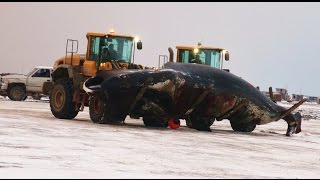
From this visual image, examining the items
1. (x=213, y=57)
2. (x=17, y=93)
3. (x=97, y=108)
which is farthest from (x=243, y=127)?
(x=17, y=93)

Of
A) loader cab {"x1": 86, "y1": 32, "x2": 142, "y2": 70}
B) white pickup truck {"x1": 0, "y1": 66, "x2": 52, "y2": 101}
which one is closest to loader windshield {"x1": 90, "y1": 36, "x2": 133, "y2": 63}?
loader cab {"x1": 86, "y1": 32, "x2": 142, "y2": 70}

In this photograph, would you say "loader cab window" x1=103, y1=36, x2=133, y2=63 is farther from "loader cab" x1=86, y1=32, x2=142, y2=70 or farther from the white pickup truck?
the white pickup truck

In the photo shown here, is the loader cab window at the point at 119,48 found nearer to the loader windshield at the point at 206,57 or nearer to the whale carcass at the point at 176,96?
the whale carcass at the point at 176,96

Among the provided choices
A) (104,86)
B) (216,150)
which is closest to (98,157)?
(216,150)

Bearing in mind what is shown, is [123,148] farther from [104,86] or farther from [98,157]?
[104,86]

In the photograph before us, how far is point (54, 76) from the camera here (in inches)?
638

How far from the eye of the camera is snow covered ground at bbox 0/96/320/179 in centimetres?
640

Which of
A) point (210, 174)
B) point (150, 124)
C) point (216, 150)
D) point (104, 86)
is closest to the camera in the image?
point (210, 174)

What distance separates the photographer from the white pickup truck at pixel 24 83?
26.6m

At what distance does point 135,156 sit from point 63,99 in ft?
26.0

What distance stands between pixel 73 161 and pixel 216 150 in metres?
3.41

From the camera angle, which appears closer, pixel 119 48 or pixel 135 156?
pixel 135 156

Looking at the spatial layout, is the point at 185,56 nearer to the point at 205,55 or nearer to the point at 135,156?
the point at 205,55

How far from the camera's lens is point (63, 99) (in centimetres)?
1543
